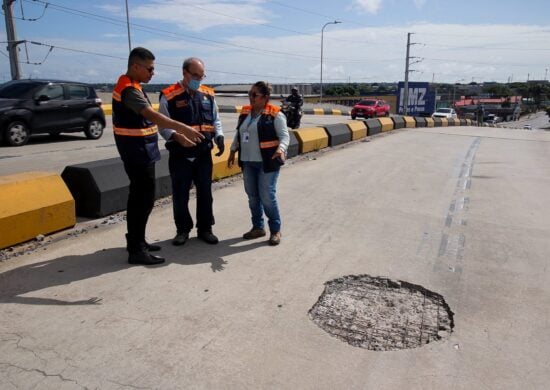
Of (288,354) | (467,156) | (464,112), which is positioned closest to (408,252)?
(288,354)

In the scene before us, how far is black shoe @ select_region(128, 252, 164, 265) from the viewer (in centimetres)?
438

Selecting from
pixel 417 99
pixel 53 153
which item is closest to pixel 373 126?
pixel 53 153

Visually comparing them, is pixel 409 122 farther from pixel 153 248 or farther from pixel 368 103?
pixel 153 248

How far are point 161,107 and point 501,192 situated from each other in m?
6.36

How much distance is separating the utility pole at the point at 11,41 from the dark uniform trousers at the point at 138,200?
1679 centimetres

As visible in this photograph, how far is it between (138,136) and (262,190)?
5.04 ft

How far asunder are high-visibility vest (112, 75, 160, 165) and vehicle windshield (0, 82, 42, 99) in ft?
28.6

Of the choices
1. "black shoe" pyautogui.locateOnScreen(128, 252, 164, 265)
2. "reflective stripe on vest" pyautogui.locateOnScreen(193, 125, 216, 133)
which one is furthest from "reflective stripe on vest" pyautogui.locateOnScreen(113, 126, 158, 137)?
"black shoe" pyautogui.locateOnScreen(128, 252, 164, 265)

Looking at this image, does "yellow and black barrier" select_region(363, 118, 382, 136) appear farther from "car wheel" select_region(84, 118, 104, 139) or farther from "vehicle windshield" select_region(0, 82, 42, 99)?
"vehicle windshield" select_region(0, 82, 42, 99)

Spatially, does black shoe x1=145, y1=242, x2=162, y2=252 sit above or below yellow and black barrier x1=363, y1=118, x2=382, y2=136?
below

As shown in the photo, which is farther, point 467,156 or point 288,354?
point 467,156

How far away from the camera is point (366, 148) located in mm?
13977

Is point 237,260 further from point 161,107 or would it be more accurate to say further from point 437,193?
point 437,193

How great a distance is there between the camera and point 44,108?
1159 cm
